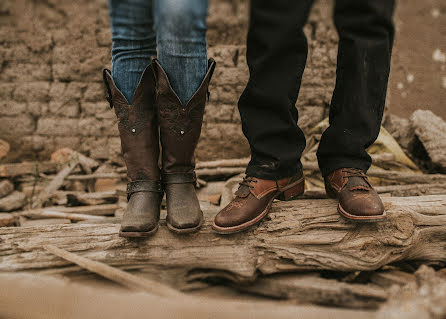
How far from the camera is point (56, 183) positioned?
115 inches

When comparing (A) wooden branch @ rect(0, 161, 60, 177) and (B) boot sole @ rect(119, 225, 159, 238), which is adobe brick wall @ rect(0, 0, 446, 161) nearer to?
(A) wooden branch @ rect(0, 161, 60, 177)

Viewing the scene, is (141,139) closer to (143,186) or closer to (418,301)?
(143,186)

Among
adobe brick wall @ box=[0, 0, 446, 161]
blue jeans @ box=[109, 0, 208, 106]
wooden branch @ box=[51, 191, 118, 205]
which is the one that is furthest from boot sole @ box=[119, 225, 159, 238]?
adobe brick wall @ box=[0, 0, 446, 161]

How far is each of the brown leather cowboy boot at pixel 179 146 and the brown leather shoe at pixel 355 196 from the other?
1.92 ft

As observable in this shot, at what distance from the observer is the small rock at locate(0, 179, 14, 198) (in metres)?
2.82

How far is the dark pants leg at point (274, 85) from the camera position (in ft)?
3.82

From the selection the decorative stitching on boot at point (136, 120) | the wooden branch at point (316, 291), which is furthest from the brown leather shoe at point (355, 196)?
the decorative stitching on boot at point (136, 120)

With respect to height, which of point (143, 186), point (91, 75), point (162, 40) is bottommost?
point (143, 186)

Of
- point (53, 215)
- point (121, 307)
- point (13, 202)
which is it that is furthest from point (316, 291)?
point (13, 202)

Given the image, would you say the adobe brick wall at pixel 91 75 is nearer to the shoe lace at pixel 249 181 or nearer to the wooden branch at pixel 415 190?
the wooden branch at pixel 415 190

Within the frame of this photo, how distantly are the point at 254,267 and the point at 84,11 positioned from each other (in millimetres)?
3282

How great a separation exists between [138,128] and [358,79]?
0.92m

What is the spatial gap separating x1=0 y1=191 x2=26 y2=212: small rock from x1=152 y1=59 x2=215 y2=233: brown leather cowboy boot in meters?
2.10

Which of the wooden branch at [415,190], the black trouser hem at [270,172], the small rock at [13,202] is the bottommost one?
the small rock at [13,202]
